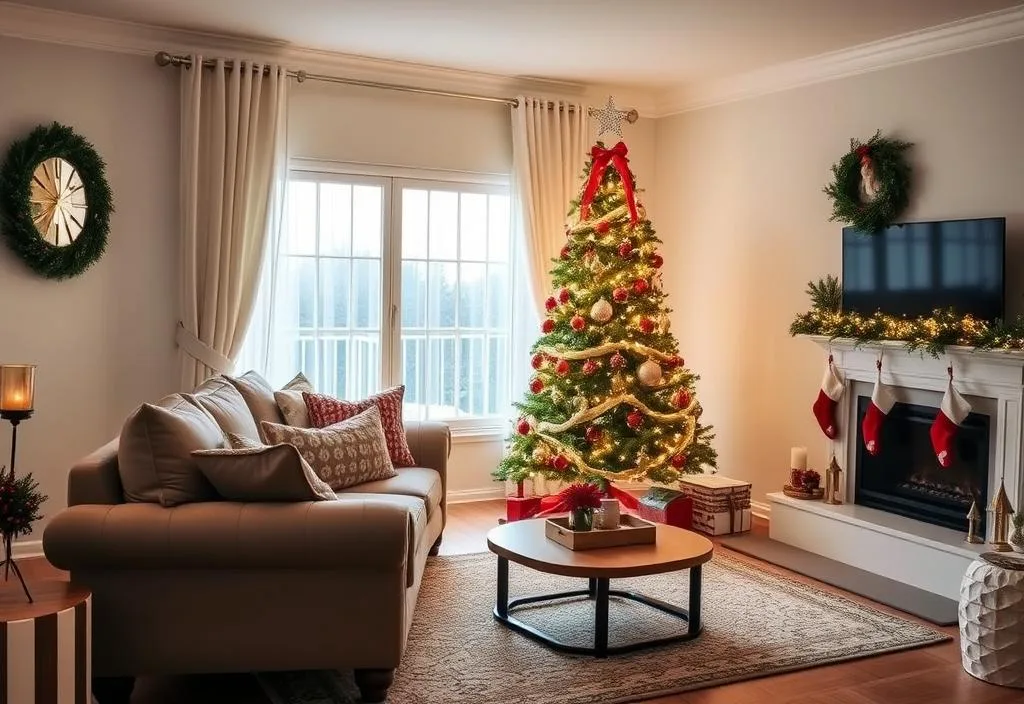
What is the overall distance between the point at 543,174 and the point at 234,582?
3.86 m

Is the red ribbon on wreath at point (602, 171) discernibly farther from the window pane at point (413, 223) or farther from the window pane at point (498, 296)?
the window pane at point (413, 223)

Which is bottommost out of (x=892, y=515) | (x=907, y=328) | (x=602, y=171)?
(x=892, y=515)

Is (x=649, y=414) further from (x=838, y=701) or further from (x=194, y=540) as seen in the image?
(x=194, y=540)

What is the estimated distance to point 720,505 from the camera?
5.44 meters

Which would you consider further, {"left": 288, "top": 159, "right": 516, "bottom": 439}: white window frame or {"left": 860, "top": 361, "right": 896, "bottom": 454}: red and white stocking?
{"left": 288, "top": 159, "right": 516, "bottom": 439}: white window frame

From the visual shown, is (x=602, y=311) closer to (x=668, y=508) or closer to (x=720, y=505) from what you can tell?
(x=668, y=508)

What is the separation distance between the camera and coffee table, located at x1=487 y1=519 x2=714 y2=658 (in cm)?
349

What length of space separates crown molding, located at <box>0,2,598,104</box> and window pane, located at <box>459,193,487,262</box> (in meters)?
0.68

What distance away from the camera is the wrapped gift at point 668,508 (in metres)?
5.43

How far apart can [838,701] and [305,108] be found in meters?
4.20

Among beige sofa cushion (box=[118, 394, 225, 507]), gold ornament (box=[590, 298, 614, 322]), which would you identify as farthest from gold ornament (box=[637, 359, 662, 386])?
beige sofa cushion (box=[118, 394, 225, 507])

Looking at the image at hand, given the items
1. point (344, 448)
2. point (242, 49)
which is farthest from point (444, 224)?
point (344, 448)

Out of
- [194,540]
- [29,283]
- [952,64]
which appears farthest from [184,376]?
[952,64]

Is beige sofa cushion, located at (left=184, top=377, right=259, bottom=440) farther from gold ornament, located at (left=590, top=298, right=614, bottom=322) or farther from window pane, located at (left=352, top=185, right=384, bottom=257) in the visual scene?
gold ornament, located at (left=590, top=298, right=614, bottom=322)
